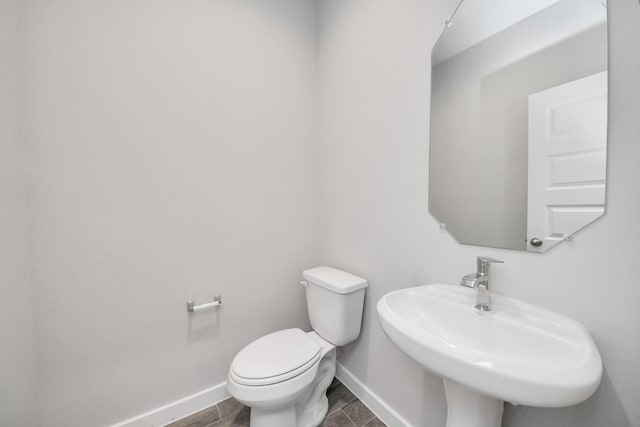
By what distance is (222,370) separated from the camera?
55.1 inches

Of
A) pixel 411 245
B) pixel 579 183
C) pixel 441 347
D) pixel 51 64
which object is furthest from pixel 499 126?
pixel 51 64

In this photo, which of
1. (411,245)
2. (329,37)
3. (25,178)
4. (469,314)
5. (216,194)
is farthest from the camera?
(329,37)

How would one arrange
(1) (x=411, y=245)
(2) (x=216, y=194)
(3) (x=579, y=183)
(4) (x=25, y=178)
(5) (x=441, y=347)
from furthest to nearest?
(2) (x=216, y=194) < (1) (x=411, y=245) < (4) (x=25, y=178) < (3) (x=579, y=183) < (5) (x=441, y=347)

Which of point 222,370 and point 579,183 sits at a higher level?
point 579,183

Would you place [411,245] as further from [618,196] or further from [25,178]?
[25,178]

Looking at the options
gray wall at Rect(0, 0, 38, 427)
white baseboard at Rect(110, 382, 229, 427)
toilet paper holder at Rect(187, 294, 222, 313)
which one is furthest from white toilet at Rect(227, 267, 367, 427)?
gray wall at Rect(0, 0, 38, 427)

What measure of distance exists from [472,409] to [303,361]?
65cm

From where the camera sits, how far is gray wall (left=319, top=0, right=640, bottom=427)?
61cm

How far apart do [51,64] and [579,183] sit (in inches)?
77.3

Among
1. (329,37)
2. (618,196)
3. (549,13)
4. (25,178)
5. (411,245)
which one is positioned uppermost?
(329,37)

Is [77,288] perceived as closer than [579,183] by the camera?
No

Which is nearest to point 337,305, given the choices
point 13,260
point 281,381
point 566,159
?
point 281,381

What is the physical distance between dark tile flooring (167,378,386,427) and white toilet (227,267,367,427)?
8 centimetres

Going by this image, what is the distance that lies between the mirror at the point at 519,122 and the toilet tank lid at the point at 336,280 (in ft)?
1.80
